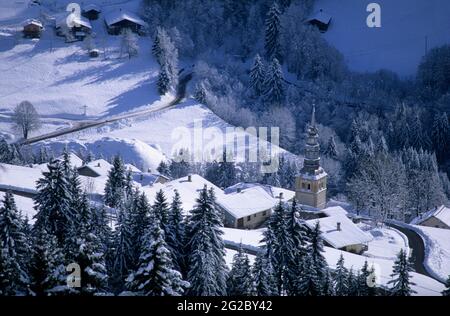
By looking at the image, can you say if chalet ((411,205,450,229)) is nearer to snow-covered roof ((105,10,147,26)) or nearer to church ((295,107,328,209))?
church ((295,107,328,209))

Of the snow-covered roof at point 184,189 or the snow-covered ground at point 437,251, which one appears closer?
the snow-covered ground at point 437,251

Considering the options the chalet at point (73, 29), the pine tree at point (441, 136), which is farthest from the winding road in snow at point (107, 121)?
the pine tree at point (441, 136)

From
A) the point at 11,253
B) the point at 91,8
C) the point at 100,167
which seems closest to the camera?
the point at 11,253

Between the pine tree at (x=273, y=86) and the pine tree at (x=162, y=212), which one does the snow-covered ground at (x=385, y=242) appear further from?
the pine tree at (x=273, y=86)

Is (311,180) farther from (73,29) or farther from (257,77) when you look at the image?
(73,29)

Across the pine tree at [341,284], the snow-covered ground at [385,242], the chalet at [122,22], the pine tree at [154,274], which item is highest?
the pine tree at [154,274]

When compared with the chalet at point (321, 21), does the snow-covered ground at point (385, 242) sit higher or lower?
lower

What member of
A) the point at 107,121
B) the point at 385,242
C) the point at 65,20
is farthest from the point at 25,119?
the point at 385,242

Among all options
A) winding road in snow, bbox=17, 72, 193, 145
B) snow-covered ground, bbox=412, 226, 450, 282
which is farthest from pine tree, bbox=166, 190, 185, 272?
winding road in snow, bbox=17, 72, 193, 145
